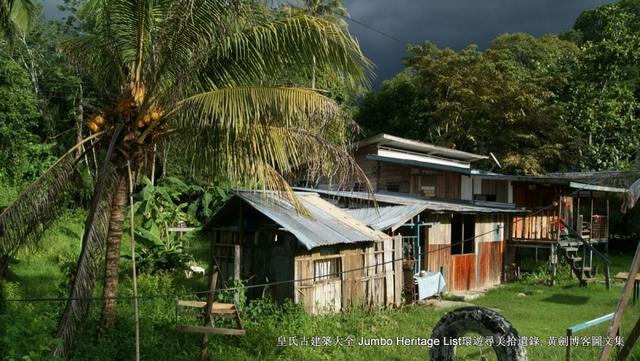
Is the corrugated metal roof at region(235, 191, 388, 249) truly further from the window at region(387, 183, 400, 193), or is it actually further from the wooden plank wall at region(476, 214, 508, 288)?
the window at region(387, 183, 400, 193)

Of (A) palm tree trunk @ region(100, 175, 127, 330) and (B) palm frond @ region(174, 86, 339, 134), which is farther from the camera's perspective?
(A) palm tree trunk @ region(100, 175, 127, 330)

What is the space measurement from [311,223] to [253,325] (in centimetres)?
270

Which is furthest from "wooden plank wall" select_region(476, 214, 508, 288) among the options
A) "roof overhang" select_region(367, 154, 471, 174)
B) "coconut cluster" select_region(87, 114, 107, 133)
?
"coconut cluster" select_region(87, 114, 107, 133)

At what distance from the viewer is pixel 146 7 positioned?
24.0 ft

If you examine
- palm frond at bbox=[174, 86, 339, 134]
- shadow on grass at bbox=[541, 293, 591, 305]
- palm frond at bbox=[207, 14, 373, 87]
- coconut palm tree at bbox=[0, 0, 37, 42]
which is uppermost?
coconut palm tree at bbox=[0, 0, 37, 42]

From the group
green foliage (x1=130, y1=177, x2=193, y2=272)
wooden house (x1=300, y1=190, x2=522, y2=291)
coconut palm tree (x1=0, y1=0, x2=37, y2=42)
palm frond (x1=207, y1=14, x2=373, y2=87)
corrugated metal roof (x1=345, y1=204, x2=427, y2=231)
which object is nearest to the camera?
palm frond (x1=207, y1=14, x2=373, y2=87)

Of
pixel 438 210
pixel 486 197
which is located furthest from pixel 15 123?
pixel 486 197

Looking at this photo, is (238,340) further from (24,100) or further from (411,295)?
(24,100)

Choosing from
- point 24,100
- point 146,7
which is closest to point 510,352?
point 146,7

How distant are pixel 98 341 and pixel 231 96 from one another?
421cm

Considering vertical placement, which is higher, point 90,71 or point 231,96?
point 90,71

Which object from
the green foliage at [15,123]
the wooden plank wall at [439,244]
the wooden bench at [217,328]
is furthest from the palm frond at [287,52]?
the green foliage at [15,123]

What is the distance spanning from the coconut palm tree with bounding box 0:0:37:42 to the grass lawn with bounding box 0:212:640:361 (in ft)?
16.6

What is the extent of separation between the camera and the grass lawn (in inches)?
297
